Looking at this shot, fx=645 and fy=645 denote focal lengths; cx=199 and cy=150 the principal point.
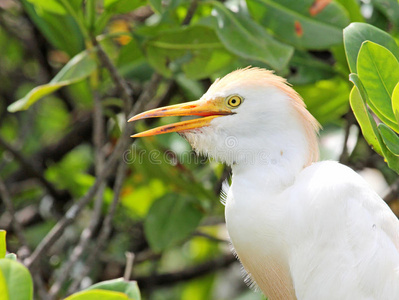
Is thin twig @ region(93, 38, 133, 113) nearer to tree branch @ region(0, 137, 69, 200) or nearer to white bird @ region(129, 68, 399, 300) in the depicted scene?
white bird @ region(129, 68, 399, 300)

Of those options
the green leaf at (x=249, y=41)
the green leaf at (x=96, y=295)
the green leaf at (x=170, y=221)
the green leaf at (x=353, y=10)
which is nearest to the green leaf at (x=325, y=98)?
the green leaf at (x=353, y=10)

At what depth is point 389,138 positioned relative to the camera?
1872 mm

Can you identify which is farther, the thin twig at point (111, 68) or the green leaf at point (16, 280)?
the thin twig at point (111, 68)

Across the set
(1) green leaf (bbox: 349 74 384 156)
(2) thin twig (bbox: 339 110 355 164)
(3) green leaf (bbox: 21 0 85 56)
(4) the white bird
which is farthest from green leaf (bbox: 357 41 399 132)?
(3) green leaf (bbox: 21 0 85 56)

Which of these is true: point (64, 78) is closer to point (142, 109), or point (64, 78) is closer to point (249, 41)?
point (142, 109)

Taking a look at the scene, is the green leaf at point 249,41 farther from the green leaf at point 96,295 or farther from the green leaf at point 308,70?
the green leaf at point 96,295

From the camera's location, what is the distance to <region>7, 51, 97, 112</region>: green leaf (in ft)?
8.01

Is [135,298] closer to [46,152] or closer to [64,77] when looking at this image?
[64,77]

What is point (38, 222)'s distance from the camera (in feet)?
12.1

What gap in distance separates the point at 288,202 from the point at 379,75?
538 millimetres

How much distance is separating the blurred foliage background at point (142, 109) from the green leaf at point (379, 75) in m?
0.58

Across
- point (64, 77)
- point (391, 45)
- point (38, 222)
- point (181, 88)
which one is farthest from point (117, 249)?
point (391, 45)

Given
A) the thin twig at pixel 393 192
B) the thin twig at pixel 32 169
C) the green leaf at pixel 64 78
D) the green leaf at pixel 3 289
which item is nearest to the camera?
the green leaf at pixel 3 289

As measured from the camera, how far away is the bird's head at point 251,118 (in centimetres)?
224
